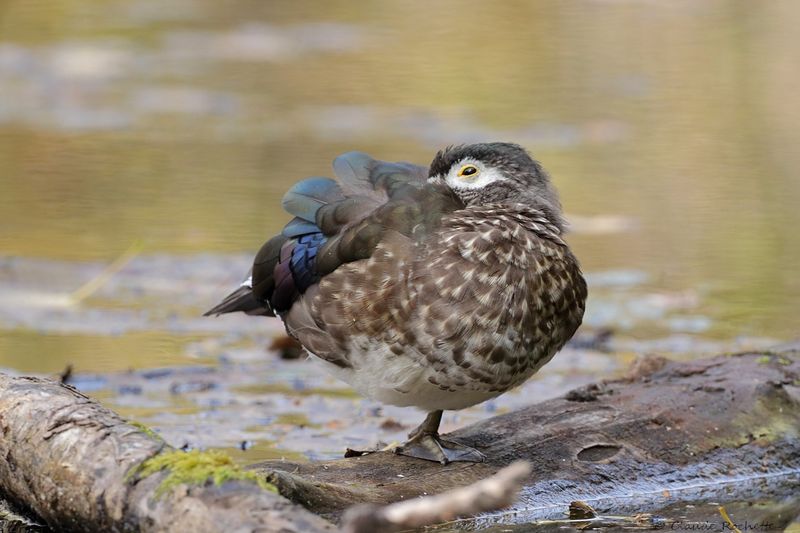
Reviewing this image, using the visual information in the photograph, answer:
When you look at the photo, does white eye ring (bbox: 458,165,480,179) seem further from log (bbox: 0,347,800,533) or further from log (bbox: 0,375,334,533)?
log (bbox: 0,375,334,533)

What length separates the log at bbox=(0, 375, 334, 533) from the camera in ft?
10.3

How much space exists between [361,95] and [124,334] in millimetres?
5783

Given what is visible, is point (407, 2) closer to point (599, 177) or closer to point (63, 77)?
point (63, 77)

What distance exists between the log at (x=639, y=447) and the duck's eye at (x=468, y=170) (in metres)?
0.84

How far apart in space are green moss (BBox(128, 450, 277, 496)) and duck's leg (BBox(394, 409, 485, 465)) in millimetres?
1267

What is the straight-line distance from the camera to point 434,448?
457 cm

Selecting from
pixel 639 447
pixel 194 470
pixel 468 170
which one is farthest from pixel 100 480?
pixel 639 447

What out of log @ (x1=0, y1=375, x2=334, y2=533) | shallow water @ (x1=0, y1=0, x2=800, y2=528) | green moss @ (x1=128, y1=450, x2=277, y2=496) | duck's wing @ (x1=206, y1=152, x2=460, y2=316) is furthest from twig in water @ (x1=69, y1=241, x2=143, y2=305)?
green moss @ (x1=128, y1=450, x2=277, y2=496)

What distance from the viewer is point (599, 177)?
1005cm

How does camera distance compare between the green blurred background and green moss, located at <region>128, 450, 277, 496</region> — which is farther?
the green blurred background

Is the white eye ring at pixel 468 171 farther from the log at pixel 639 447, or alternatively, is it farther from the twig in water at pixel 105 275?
the twig in water at pixel 105 275

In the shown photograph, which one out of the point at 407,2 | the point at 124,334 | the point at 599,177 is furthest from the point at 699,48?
the point at 124,334

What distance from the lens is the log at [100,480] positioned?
3131mm

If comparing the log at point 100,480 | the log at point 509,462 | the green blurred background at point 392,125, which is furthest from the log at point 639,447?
the green blurred background at point 392,125
